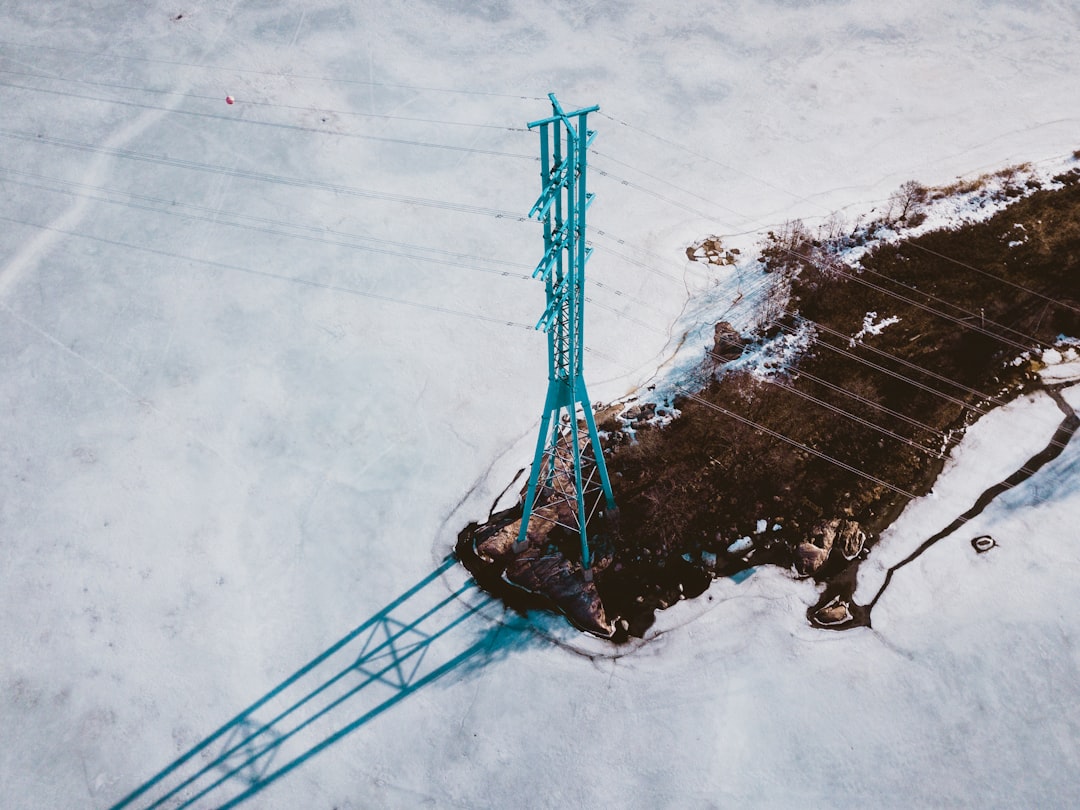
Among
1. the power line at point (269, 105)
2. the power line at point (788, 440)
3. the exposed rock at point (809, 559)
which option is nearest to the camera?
the exposed rock at point (809, 559)

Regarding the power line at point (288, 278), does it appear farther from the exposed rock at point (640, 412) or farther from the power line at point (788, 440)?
the power line at point (788, 440)

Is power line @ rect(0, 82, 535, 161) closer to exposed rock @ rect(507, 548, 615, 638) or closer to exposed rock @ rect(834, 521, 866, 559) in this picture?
exposed rock @ rect(507, 548, 615, 638)

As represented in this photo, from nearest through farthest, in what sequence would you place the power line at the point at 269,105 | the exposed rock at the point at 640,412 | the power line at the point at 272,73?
1. the exposed rock at the point at 640,412
2. the power line at the point at 269,105
3. the power line at the point at 272,73

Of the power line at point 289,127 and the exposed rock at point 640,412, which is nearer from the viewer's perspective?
the exposed rock at point 640,412

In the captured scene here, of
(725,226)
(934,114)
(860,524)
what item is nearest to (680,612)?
(860,524)

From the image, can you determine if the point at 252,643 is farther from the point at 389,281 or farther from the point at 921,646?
the point at 921,646

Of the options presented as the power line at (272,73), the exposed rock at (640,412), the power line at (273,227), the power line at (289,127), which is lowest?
the exposed rock at (640,412)

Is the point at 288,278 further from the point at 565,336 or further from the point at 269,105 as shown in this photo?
the point at 565,336

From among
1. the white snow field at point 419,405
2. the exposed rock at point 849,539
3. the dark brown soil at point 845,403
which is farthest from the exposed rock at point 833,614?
the exposed rock at point 849,539

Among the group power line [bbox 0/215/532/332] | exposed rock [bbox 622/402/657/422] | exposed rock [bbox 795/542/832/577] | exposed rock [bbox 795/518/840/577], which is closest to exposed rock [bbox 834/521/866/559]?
exposed rock [bbox 795/518/840/577]
